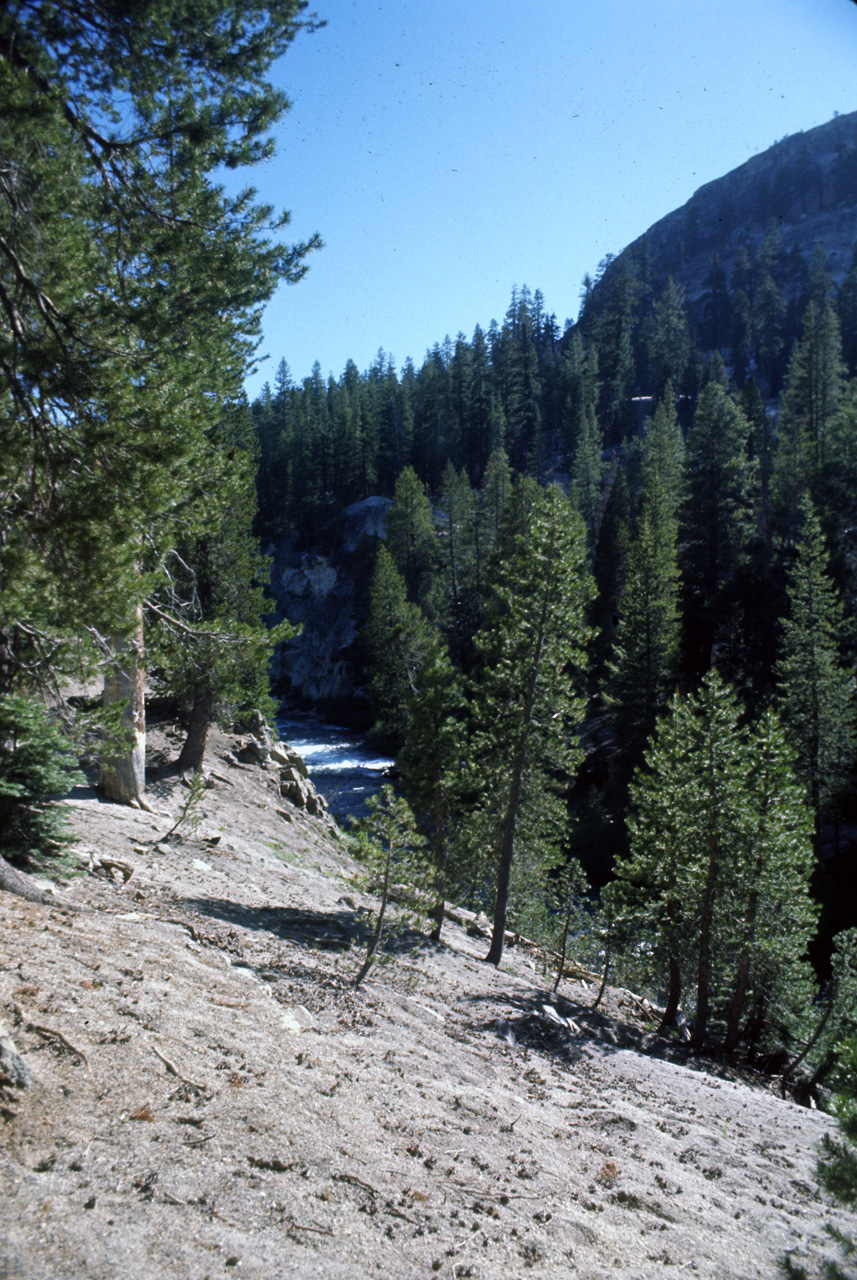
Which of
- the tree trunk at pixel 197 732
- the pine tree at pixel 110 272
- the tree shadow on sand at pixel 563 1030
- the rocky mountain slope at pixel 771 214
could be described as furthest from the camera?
the rocky mountain slope at pixel 771 214

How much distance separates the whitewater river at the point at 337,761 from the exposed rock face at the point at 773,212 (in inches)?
4004

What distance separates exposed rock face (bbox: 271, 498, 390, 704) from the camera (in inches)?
2415

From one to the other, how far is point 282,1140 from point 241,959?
3657 millimetres

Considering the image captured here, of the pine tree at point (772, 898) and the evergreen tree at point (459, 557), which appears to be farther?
the evergreen tree at point (459, 557)

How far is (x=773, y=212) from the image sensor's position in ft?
408

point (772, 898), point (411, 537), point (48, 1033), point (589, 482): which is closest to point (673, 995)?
point (772, 898)

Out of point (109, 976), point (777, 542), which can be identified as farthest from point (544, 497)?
point (777, 542)

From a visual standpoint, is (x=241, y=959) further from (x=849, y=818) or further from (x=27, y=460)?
(x=849, y=818)

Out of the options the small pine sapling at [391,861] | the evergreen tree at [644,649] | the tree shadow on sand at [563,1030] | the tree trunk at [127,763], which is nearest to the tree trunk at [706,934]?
the tree shadow on sand at [563,1030]

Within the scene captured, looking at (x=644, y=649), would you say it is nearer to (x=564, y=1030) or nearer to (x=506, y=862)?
(x=506, y=862)

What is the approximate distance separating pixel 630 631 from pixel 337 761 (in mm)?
17778

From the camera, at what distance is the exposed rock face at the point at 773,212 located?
384ft

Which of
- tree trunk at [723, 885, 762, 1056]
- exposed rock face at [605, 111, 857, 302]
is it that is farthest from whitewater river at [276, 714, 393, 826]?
exposed rock face at [605, 111, 857, 302]

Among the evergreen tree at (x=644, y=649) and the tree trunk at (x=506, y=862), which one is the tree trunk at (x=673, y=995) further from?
the evergreen tree at (x=644, y=649)
